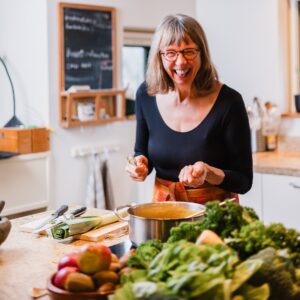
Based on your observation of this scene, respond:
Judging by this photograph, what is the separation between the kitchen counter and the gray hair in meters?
1.28

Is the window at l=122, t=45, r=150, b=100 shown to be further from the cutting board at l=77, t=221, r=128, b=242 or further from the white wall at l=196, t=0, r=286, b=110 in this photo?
the cutting board at l=77, t=221, r=128, b=242

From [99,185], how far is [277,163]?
4.44 ft

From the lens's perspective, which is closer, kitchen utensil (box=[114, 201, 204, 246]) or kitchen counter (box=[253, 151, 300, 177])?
kitchen utensil (box=[114, 201, 204, 246])

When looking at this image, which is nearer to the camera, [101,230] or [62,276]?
[62,276]

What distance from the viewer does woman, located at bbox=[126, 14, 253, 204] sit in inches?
84.0

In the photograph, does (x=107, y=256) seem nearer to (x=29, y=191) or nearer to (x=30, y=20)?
(x=29, y=191)

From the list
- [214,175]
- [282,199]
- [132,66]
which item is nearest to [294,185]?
[282,199]

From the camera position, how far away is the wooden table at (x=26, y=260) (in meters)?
1.51

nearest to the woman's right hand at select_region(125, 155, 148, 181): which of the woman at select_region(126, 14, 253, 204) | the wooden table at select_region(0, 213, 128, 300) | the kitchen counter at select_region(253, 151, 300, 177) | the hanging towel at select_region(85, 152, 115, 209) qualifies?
the woman at select_region(126, 14, 253, 204)

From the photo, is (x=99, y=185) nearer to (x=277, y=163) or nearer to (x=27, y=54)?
(x=27, y=54)

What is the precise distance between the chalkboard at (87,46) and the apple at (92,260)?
2934 millimetres

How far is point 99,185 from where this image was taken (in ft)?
14.0

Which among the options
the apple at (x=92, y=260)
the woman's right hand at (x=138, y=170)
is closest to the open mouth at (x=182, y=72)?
the woman's right hand at (x=138, y=170)

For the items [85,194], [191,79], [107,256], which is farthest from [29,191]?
[107,256]
